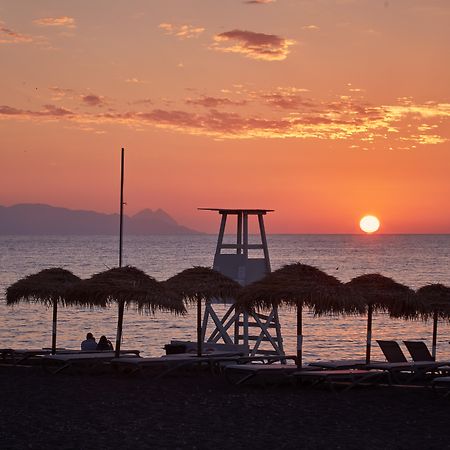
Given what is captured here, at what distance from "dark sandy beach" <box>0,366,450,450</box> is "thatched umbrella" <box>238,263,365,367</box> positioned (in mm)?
1501

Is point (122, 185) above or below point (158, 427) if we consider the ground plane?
above

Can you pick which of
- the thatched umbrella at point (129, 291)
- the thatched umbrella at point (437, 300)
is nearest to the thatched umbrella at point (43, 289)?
the thatched umbrella at point (129, 291)

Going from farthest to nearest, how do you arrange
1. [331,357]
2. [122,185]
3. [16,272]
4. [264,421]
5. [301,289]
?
[16,272] < [331,357] < [122,185] < [301,289] < [264,421]

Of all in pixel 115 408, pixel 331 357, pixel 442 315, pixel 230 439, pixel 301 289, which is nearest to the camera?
pixel 230 439

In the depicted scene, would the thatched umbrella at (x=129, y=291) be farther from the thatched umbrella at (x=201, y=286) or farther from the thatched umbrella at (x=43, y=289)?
the thatched umbrella at (x=43, y=289)

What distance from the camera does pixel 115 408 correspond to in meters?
13.9

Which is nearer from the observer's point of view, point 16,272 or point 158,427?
point 158,427

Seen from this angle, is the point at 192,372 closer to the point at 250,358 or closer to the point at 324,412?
the point at 250,358

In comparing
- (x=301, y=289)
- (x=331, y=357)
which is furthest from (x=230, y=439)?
(x=331, y=357)

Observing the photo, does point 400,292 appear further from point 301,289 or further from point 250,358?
point 250,358

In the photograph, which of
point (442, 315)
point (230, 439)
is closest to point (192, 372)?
point (442, 315)

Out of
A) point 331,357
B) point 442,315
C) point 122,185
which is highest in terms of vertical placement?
point 122,185

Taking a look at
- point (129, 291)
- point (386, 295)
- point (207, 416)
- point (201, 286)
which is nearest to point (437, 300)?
point (386, 295)

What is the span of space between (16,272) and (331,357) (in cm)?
7593
